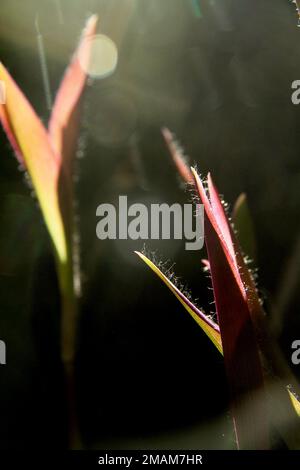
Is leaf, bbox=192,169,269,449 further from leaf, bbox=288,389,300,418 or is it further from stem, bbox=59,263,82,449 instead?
stem, bbox=59,263,82,449

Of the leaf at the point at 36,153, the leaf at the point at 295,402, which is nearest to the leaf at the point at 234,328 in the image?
the leaf at the point at 295,402

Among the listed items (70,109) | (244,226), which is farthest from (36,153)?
(244,226)

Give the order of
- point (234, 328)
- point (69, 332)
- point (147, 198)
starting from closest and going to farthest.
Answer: point (234, 328) < point (69, 332) < point (147, 198)

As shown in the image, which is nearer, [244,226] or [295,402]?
[295,402]

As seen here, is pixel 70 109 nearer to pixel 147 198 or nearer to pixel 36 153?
pixel 36 153

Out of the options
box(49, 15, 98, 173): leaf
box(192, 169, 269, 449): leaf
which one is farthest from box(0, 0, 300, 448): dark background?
box(192, 169, 269, 449): leaf
